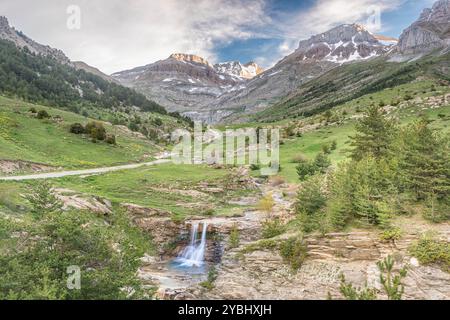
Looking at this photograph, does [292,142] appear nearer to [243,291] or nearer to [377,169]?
[377,169]

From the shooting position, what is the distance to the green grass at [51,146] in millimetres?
45438

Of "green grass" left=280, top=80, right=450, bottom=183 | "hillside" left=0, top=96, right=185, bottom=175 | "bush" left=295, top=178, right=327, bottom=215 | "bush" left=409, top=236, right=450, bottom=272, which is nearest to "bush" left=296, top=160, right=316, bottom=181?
"green grass" left=280, top=80, right=450, bottom=183

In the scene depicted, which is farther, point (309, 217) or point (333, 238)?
point (309, 217)

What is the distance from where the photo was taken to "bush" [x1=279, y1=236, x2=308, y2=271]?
22.0 meters

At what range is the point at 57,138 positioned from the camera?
186 ft

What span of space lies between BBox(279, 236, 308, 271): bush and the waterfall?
6761 mm

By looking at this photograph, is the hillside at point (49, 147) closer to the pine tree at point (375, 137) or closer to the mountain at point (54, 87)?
the pine tree at point (375, 137)

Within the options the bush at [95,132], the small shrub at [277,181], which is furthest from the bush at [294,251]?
the bush at [95,132]

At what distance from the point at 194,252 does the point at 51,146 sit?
36311 millimetres

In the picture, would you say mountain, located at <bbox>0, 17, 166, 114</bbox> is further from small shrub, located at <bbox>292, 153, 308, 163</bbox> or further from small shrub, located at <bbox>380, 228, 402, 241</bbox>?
small shrub, located at <bbox>380, 228, 402, 241</bbox>

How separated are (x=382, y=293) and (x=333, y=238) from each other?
5.23m

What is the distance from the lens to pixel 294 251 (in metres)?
22.6
